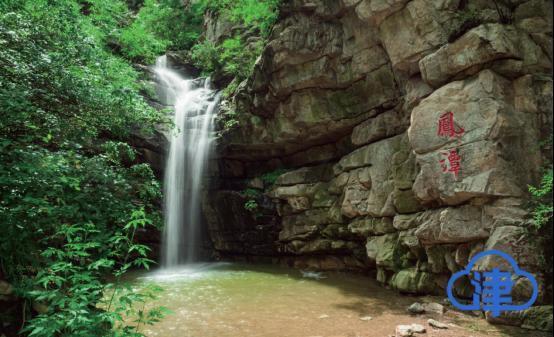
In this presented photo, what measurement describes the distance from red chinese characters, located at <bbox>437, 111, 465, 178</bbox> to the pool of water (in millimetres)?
2780

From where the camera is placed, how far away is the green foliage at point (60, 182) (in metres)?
3.29

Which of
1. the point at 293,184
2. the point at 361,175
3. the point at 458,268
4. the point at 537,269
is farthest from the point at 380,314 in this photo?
the point at 293,184

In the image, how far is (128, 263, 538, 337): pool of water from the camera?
559cm

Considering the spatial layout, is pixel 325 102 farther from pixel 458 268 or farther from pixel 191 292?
pixel 191 292

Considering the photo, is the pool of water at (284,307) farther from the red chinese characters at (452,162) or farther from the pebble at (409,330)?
the red chinese characters at (452,162)

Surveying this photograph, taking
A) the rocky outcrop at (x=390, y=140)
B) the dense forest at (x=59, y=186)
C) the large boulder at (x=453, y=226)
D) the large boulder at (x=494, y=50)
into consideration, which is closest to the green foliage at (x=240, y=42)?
the rocky outcrop at (x=390, y=140)

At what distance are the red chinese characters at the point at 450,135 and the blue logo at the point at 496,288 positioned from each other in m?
1.71

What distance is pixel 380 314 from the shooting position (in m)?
6.48

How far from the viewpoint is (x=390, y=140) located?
9.34 meters

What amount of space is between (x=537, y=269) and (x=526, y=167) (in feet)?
6.29

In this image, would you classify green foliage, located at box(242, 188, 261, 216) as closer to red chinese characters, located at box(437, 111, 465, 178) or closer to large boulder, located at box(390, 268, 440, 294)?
large boulder, located at box(390, 268, 440, 294)

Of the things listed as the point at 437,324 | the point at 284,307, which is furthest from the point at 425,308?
the point at 284,307

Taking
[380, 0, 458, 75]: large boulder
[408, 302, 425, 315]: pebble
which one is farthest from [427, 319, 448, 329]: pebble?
[380, 0, 458, 75]: large boulder

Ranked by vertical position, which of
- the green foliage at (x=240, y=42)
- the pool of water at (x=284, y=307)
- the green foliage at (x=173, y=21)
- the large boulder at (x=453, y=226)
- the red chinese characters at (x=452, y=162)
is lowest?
the pool of water at (x=284, y=307)
